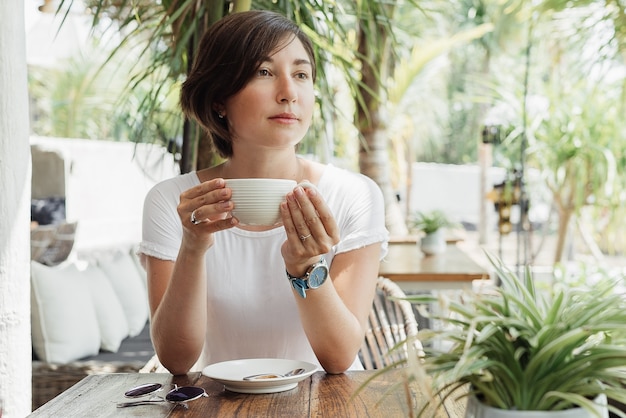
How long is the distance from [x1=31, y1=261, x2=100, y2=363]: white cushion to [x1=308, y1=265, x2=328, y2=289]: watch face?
1930 mm

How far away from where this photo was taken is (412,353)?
801 millimetres

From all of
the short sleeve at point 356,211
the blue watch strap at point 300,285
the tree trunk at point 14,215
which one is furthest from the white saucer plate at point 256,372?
the tree trunk at point 14,215

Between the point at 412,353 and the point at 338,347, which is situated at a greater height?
the point at 412,353

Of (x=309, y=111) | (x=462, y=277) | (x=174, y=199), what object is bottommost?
(x=462, y=277)

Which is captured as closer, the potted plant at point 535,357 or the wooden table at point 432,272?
the potted plant at point 535,357

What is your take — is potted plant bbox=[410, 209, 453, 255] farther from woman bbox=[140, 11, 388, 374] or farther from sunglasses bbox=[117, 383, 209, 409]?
sunglasses bbox=[117, 383, 209, 409]

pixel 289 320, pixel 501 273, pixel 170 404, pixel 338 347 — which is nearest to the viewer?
pixel 501 273

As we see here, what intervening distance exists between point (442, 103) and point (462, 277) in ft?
65.1

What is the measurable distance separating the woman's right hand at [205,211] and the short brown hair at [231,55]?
37cm

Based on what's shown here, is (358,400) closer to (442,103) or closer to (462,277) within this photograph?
(462,277)

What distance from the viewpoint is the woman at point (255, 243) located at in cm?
Result: 157

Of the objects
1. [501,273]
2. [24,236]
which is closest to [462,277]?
[24,236]

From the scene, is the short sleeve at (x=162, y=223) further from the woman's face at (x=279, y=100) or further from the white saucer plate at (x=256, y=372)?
the white saucer plate at (x=256, y=372)

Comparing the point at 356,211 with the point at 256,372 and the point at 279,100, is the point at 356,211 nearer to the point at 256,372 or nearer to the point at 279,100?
the point at 279,100
